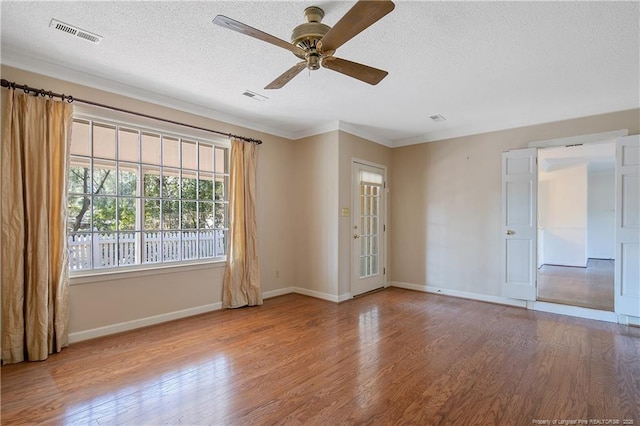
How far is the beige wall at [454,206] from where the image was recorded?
4824 mm

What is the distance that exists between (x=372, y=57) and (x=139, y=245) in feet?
10.7

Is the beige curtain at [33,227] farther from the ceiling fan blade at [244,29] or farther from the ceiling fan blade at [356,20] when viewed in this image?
the ceiling fan blade at [356,20]

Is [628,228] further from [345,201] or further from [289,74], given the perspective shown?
[289,74]

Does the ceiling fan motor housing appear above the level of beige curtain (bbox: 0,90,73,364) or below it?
above

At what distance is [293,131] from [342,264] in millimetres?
2337

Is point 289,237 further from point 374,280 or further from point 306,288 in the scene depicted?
point 374,280

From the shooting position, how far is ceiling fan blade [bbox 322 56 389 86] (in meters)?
2.30

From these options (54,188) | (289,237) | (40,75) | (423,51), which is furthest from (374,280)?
(40,75)

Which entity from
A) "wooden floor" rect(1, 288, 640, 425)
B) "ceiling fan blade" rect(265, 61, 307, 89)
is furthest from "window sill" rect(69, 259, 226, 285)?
"ceiling fan blade" rect(265, 61, 307, 89)

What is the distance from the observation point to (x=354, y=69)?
7.88 feet

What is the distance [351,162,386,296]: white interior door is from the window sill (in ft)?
7.15

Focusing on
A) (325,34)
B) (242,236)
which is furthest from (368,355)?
(325,34)

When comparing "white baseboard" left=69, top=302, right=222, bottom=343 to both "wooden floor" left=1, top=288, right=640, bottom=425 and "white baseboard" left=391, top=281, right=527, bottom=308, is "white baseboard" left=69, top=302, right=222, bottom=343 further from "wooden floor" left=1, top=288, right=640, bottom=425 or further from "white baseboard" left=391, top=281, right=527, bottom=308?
"white baseboard" left=391, top=281, right=527, bottom=308

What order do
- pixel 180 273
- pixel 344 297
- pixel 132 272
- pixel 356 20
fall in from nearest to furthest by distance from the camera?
1. pixel 356 20
2. pixel 132 272
3. pixel 180 273
4. pixel 344 297
